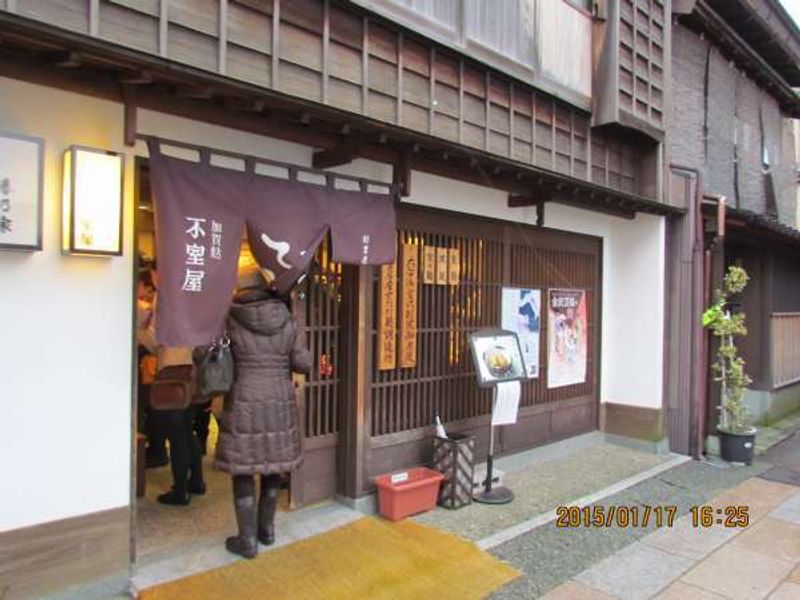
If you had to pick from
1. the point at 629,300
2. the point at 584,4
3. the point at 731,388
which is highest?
the point at 584,4

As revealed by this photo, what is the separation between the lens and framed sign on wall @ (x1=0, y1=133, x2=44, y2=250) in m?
4.03

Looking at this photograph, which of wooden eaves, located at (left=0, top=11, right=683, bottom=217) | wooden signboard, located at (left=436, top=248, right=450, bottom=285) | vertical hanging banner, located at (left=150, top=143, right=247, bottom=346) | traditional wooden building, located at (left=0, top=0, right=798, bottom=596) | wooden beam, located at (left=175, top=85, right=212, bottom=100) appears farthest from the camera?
wooden signboard, located at (left=436, top=248, right=450, bottom=285)

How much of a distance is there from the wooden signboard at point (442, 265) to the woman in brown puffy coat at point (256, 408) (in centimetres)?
239

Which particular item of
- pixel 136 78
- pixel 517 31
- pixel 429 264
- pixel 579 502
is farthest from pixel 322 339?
pixel 517 31

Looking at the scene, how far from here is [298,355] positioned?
5.61 meters

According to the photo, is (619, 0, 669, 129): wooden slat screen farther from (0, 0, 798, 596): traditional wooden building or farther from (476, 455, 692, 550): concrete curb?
(476, 455, 692, 550): concrete curb

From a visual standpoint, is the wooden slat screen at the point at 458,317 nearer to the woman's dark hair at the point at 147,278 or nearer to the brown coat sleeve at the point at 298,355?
the brown coat sleeve at the point at 298,355

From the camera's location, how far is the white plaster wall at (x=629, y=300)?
9.81m

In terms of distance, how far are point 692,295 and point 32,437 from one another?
29.7ft

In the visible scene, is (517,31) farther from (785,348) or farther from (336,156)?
(785,348)

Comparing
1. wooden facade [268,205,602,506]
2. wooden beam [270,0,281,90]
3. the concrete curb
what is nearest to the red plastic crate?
wooden facade [268,205,602,506]

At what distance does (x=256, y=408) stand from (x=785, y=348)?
1342cm

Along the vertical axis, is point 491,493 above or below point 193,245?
below

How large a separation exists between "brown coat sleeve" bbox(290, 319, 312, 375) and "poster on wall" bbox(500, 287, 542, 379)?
3505 millimetres
